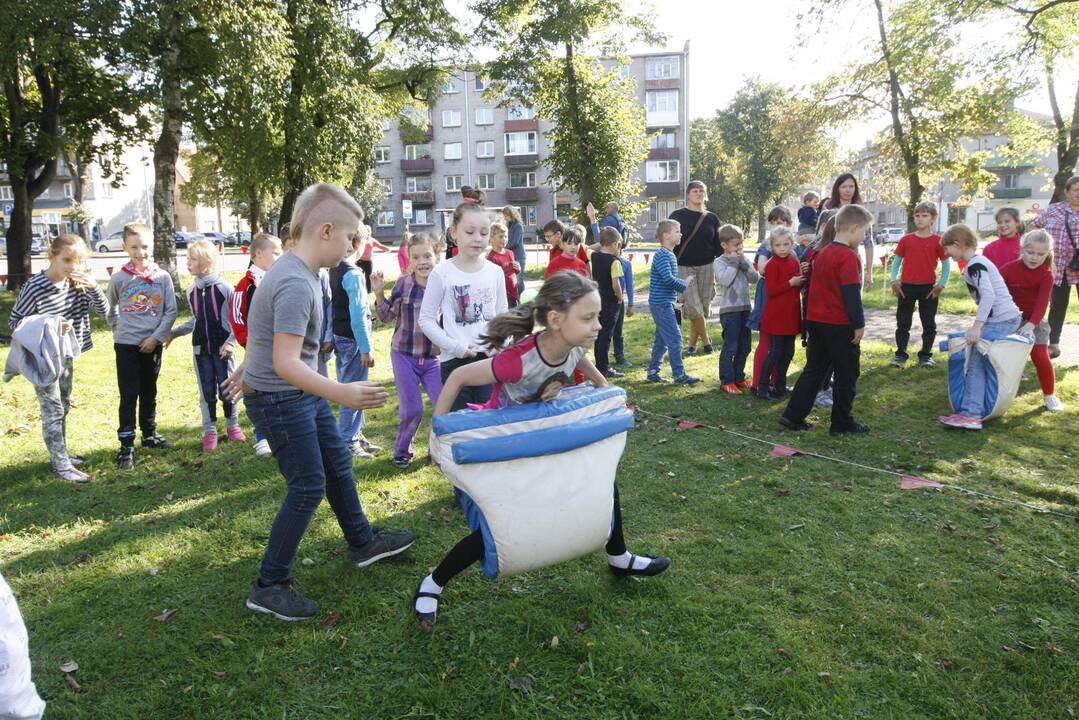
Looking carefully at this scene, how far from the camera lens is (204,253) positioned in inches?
238

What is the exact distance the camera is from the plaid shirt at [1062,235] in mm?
7691

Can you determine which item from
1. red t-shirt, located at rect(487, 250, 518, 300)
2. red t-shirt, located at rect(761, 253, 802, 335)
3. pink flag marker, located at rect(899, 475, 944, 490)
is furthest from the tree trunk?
pink flag marker, located at rect(899, 475, 944, 490)

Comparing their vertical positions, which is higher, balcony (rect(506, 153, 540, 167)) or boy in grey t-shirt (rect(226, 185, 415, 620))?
balcony (rect(506, 153, 540, 167))

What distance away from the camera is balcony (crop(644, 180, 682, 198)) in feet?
188

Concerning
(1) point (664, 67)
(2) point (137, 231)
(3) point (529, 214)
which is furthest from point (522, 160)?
(2) point (137, 231)

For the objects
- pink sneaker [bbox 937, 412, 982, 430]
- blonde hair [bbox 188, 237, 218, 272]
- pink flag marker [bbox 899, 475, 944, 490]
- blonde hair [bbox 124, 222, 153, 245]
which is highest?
blonde hair [bbox 124, 222, 153, 245]

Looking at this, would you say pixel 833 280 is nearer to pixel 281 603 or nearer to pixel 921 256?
pixel 921 256

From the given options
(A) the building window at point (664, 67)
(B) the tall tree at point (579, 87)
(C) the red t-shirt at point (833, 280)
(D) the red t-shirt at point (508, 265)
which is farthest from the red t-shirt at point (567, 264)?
(A) the building window at point (664, 67)

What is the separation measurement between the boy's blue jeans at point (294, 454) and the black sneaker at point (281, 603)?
54 millimetres

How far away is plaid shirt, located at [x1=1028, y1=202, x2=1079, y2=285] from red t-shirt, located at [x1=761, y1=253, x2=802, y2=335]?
10.4ft

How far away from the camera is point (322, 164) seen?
19.0 metres

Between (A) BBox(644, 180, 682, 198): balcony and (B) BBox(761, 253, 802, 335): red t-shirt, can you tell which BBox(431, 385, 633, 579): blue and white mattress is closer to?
(B) BBox(761, 253, 802, 335): red t-shirt

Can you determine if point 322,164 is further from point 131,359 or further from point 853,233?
point 853,233

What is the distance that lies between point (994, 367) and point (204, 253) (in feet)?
23.7
